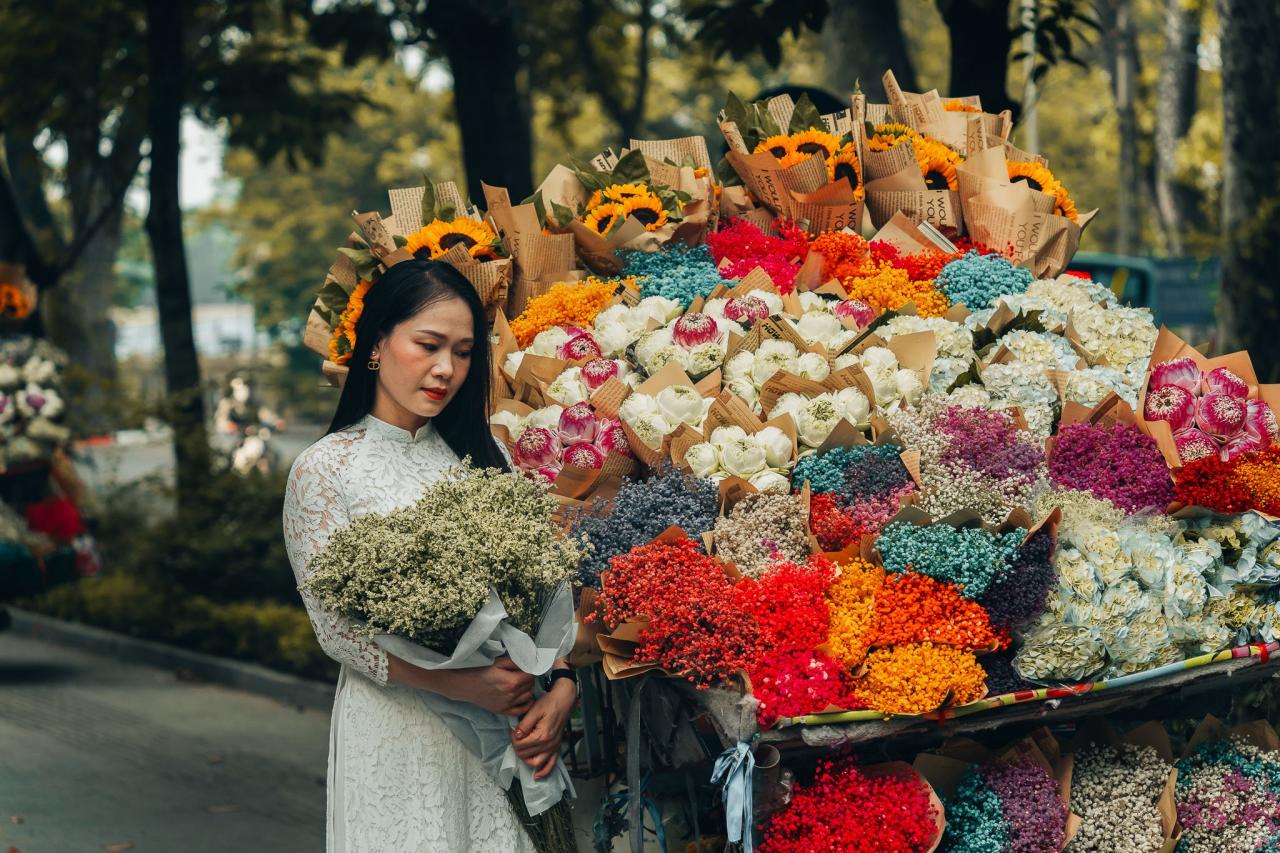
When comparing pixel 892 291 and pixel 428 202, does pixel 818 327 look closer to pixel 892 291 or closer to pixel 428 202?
pixel 892 291

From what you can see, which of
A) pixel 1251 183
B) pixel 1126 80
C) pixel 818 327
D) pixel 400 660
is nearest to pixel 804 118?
pixel 818 327

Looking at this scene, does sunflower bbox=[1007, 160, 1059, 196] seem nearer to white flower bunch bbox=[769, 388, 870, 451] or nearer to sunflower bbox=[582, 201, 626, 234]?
sunflower bbox=[582, 201, 626, 234]

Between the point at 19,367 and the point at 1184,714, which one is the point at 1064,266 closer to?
the point at 1184,714

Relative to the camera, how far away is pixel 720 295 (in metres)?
4.40

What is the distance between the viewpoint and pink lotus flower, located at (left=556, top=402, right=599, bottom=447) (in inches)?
155

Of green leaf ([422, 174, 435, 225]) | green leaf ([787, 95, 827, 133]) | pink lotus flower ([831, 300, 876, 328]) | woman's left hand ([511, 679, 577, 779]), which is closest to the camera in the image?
woman's left hand ([511, 679, 577, 779])

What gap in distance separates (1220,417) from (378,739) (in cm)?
221

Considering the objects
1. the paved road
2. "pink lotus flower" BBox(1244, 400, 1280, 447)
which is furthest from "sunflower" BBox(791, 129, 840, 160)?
the paved road

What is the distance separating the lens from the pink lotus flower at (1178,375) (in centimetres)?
396

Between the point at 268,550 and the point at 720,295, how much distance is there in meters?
7.33

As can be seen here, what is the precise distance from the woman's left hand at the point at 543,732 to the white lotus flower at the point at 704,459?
65 centimetres

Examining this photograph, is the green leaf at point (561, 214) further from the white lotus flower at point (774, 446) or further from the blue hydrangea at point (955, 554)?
the blue hydrangea at point (955, 554)

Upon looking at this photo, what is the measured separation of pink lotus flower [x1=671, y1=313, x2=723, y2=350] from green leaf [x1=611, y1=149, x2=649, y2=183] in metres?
0.87

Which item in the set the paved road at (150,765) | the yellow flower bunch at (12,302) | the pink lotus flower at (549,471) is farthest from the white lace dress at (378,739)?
the yellow flower bunch at (12,302)
